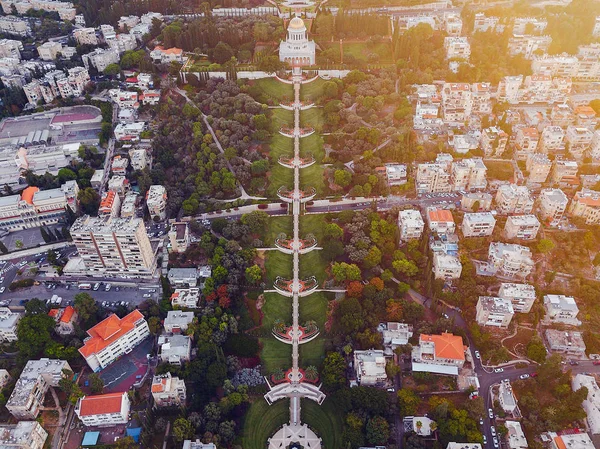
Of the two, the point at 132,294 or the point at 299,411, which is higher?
the point at 132,294

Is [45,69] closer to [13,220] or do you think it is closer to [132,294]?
[13,220]

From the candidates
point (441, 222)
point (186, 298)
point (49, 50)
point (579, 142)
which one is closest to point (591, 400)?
point (441, 222)

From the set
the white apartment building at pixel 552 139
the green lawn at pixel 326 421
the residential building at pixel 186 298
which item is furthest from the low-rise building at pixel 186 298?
the white apartment building at pixel 552 139

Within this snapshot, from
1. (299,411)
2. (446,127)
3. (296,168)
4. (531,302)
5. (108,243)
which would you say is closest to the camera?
(299,411)

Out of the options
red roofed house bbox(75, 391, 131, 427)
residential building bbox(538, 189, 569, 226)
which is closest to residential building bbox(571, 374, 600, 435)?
residential building bbox(538, 189, 569, 226)

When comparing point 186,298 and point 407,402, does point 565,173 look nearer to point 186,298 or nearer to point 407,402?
point 407,402

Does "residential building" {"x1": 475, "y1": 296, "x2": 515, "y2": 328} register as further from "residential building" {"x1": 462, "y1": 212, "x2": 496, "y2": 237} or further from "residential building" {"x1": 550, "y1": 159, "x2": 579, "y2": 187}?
"residential building" {"x1": 550, "y1": 159, "x2": 579, "y2": 187}

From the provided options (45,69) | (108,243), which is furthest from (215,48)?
(108,243)

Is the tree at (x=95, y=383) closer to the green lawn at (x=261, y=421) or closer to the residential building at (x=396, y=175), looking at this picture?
the green lawn at (x=261, y=421)
